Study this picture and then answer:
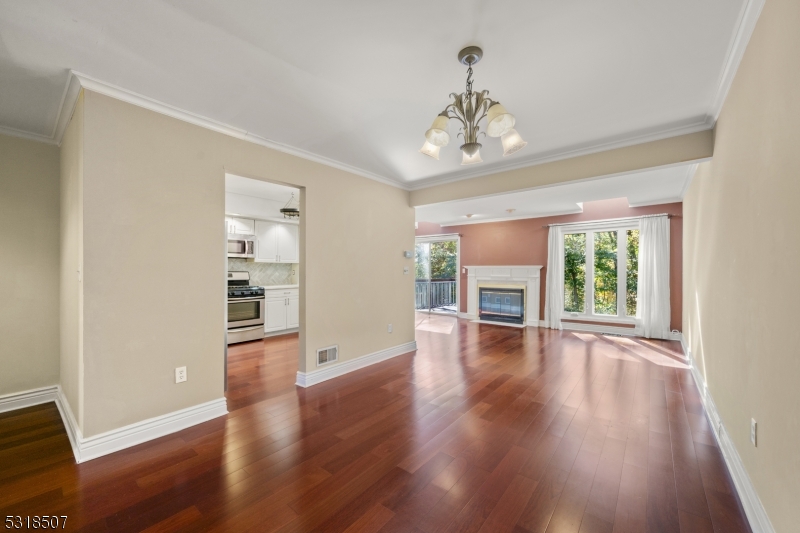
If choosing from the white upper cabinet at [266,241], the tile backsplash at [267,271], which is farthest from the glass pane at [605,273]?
the white upper cabinet at [266,241]

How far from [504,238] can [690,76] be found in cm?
574

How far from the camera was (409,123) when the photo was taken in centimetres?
291

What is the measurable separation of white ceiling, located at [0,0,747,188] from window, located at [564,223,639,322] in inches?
158

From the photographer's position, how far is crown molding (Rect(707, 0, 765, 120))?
163 cm

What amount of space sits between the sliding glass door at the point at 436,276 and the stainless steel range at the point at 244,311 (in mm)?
5049

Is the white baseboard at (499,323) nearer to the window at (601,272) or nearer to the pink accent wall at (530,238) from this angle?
the pink accent wall at (530,238)

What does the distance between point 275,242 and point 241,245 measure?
668 mm

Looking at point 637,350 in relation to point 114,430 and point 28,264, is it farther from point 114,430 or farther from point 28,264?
point 28,264

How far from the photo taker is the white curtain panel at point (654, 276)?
5863 mm

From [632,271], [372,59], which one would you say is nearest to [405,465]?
[372,59]

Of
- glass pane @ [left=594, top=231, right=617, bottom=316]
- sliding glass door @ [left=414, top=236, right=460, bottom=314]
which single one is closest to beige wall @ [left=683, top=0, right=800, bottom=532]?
glass pane @ [left=594, top=231, right=617, bottom=316]

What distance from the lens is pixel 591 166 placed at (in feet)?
11.4

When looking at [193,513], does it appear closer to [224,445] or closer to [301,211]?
[224,445]

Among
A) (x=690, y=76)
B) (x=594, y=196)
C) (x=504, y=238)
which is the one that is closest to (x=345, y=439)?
(x=690, y=76)
